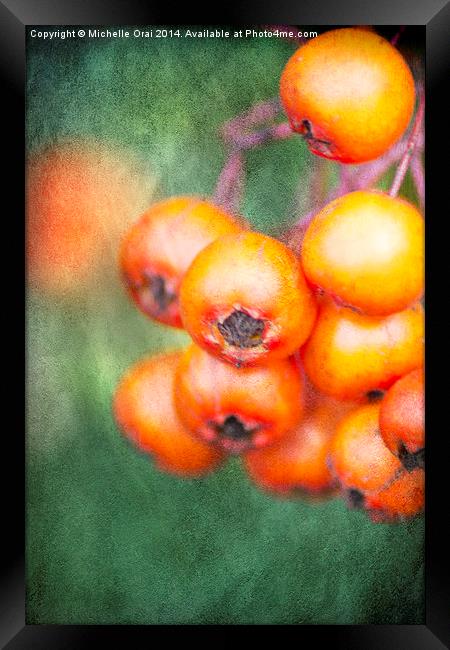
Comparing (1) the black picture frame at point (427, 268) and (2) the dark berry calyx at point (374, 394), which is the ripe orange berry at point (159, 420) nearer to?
(1) the black picture frame at point (427, 268)

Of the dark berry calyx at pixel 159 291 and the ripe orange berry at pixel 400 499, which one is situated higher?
the dark berry calyx at pixel 159 291

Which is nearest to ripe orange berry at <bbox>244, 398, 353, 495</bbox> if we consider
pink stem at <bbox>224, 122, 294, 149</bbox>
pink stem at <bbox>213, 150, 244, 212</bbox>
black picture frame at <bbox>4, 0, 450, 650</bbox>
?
black picture frame at <bbox>4, 0, 450, 650</bbox>

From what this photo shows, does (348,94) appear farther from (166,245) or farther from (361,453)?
(361,453)

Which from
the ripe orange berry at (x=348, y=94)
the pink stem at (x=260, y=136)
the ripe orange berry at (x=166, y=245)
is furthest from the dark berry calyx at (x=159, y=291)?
the ripe orange berry at (x=348, y=94)

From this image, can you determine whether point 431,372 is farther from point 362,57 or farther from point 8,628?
point 8,628

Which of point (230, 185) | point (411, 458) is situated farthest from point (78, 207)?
point (411, 458)

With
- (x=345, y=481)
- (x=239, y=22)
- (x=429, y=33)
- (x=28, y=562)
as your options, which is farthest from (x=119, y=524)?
(x=429, y=33)
